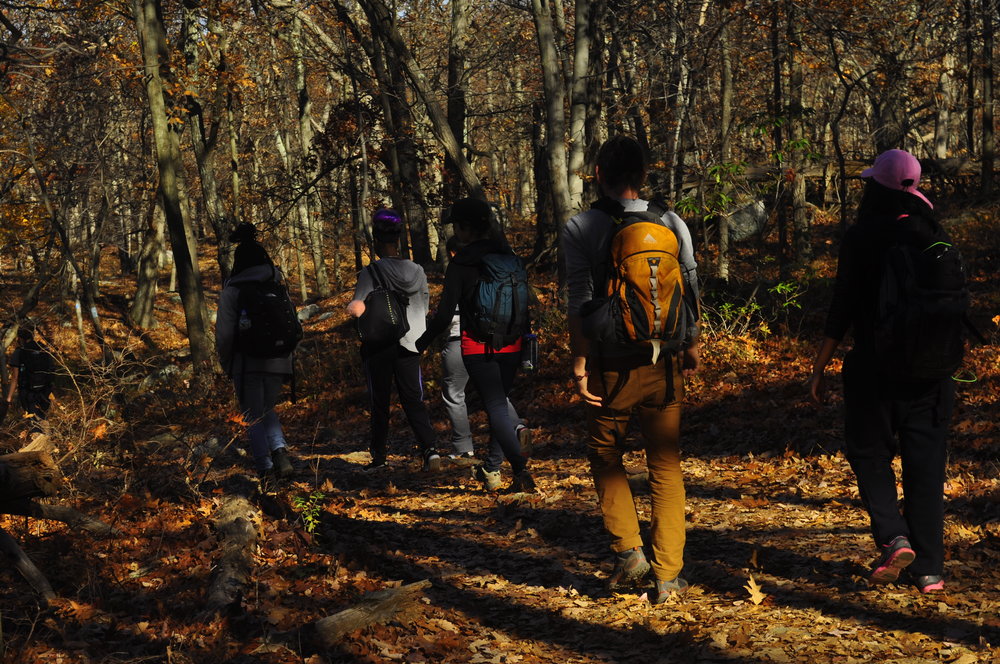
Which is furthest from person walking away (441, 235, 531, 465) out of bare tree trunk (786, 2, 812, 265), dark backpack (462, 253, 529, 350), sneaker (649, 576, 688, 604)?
bare tree trunk (786, 2, 812, 265)

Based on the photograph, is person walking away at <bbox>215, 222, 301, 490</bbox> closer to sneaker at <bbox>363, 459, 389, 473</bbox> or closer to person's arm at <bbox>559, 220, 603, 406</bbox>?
sneaker at <bbox>363, 459, 389, 473</bbox>

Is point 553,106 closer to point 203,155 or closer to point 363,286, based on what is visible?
point 363,286

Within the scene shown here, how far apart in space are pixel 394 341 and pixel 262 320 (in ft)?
4.00

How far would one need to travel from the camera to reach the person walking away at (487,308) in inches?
271

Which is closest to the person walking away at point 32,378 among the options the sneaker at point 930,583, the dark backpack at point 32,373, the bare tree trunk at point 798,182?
the dark backpack at point 32,373

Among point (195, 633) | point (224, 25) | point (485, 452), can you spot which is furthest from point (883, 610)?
point (224, 25)

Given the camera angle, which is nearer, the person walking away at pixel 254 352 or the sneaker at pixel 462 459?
the person walking away at pixel 254 352

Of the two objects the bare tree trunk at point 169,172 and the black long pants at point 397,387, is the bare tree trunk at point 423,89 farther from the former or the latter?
the black long pants at point 397,387

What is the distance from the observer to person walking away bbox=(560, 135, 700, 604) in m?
4.28

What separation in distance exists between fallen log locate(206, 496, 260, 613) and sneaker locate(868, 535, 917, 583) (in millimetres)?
3438

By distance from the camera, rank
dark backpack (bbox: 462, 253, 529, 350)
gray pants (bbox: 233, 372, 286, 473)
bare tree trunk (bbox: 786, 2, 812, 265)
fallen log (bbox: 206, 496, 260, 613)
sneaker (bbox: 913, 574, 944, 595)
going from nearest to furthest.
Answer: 1. sneaker (bbox: 913, 574, 944, 595)
2. fallen log (bbox: 206, 496, 260, 613)
3. dark backpack (bbox: 462, 253, 529, 350)
4. gray pants (bbox: 233, 372, 286, 473)
5. bare tree trunk (bbox: 786, 2, 812, 265)

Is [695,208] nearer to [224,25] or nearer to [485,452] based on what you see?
[485,452]

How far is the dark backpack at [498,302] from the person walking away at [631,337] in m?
2.32

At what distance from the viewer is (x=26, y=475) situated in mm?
4598
